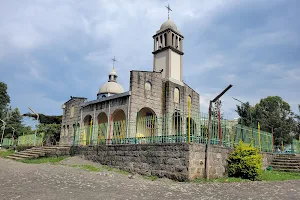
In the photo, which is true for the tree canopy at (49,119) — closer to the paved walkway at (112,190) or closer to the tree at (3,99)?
the tree at (3,99)

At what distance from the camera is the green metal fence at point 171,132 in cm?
930

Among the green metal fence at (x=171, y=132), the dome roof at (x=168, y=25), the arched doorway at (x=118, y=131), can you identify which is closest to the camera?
the green metal fence at (x=171, y=132)

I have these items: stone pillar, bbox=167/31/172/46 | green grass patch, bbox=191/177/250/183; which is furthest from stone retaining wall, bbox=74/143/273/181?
stone pillar, bbox=167/31/172/46

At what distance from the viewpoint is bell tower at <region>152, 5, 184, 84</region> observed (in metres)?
22.0

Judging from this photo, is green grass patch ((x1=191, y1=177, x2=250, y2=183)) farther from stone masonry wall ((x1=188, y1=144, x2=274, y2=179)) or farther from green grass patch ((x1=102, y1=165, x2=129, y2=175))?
green grass patch ((x1=102, y1=165, x2=129, y2=175))

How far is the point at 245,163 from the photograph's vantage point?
9.44 m

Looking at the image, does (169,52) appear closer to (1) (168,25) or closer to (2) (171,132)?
(1) (168,25)

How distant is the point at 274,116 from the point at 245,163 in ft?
97.7

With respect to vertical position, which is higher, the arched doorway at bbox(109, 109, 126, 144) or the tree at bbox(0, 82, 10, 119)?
the tree at bbox(0, 82, 10, 119)

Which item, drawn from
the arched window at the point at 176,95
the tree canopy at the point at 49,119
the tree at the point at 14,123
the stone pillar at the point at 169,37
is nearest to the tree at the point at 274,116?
the arched window at the point at 176,95

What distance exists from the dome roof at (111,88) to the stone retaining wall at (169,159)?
17.6 m

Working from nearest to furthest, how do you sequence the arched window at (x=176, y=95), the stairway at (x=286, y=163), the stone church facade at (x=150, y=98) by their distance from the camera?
1. the stairway at (x=286, y=163)
2. the stone church facade at (x=150, y=98)
3. the arched window at (x=176, y=95)

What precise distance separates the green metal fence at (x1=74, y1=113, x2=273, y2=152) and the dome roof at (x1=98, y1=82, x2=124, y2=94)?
1482cm

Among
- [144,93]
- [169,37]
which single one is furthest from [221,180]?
[169,37]
